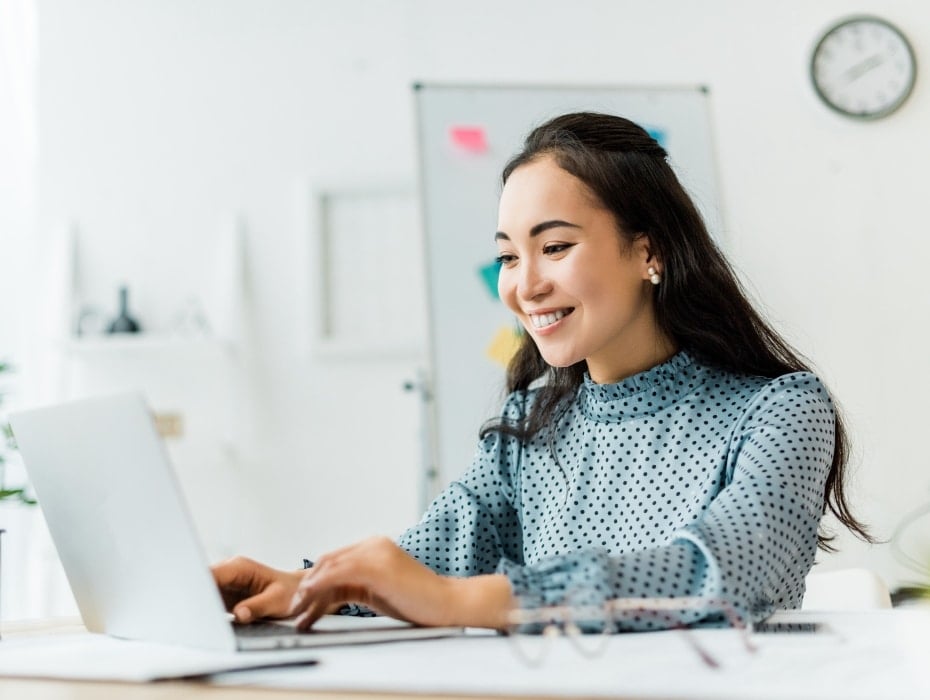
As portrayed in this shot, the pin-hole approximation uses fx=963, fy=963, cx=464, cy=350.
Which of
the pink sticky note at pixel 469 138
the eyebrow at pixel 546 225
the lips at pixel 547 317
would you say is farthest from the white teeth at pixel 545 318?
the pink sticky note at pixel 469 138

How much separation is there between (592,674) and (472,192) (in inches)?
83.1

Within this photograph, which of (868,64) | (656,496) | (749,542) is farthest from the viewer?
(868,64)

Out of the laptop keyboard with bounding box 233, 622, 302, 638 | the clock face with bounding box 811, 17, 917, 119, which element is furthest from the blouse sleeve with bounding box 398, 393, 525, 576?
the clock face with bounding box 811, 17, 917, 119

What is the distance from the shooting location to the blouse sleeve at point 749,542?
30.7 inches

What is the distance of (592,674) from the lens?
0.58 m

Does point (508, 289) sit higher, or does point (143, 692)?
point (508, 289)

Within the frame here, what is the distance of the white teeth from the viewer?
1.21 metres

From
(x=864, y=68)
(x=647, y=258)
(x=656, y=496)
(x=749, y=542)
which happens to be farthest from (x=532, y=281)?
(x=864, y=68)

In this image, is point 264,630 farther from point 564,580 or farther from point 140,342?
point 140,342

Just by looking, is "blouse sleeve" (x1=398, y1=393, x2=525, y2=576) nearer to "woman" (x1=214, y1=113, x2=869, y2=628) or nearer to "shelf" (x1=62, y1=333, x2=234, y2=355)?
"woman" (x1=214, y1=113, x2=869, y2=628)

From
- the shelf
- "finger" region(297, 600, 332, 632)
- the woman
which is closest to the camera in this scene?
"finger" region(297, 600, 332, 632)

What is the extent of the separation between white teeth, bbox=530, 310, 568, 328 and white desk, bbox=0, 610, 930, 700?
54 centimetres

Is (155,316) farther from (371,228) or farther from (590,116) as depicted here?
(590,116)

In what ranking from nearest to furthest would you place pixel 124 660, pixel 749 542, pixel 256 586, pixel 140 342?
pixel 124 660 < pixel 749 542 < pixel 256 586 < pixel 140 342
